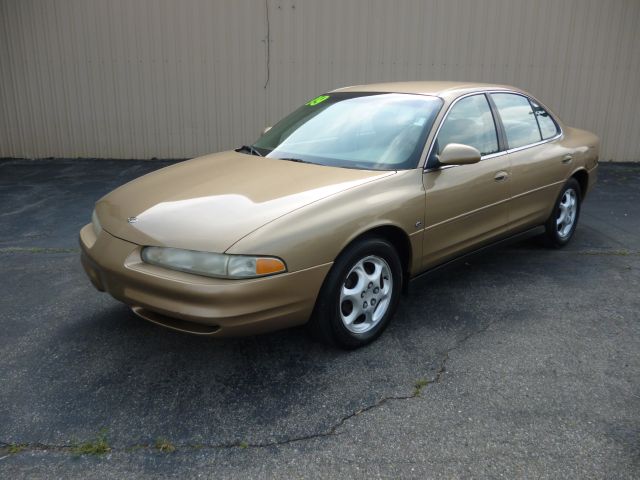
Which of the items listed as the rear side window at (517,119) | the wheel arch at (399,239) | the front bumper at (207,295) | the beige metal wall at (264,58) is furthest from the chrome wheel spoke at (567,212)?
the beige metal wall at (264,58)

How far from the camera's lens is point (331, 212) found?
3129mm

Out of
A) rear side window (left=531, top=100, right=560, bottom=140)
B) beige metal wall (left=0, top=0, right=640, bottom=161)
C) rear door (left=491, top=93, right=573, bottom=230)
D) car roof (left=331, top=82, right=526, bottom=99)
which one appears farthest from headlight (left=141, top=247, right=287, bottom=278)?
beige metal wall (left=0, top=0, right=640, bottom=161)

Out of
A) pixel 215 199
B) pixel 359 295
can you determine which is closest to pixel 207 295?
pixel 215 199

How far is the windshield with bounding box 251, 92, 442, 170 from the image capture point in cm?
374

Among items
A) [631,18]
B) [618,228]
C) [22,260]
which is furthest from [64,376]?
[631,18]

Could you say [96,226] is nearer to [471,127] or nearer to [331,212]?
[331,212]

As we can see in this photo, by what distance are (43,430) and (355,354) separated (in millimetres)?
1688

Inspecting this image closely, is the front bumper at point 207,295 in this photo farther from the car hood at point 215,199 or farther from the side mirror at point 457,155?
the side mirror at point 457,155

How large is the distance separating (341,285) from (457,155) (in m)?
1.20

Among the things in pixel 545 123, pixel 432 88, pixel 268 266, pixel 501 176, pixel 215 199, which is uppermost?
pixel 432 88

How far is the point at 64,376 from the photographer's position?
3.14 meters

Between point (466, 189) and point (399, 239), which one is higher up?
point (466, 189)

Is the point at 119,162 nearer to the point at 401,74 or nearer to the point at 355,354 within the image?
the point at 401,74

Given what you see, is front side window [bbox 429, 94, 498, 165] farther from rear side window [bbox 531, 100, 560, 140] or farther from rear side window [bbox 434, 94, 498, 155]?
rear side window [bbox 531, 100, 560, 140]
